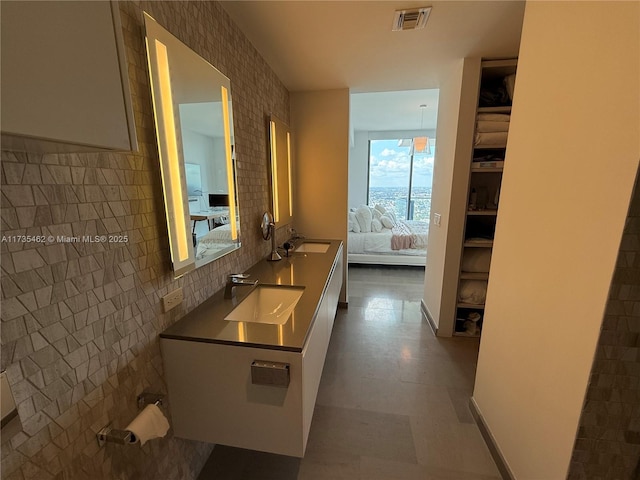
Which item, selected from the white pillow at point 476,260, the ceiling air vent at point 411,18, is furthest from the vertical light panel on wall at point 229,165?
the white pillow at point 476,260

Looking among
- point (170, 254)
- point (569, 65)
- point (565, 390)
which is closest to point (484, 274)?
point (565, 390)

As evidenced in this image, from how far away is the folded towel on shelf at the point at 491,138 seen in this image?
240 centimetres

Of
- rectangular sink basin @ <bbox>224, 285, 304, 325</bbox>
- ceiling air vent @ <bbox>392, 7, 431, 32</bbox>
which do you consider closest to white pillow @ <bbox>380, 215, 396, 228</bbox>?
ceiling air vent @ <bbox>392, 7, 431, 32</bbox>

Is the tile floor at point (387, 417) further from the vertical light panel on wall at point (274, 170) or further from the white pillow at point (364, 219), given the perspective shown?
the white pillow at point (364, 219)

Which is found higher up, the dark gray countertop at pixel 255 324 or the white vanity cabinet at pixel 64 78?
the white vanity cabinet at pixel 64 78

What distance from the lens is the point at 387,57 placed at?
2.22 metres

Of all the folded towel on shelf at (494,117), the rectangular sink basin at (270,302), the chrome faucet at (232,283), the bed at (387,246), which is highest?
the folded towel on shelf at (494,117)

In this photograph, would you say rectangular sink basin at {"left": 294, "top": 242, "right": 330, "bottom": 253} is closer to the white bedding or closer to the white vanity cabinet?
the white bedding

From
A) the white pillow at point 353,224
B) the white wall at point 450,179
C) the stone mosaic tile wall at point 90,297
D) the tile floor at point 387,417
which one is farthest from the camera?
→ the white pillow at point 353,224

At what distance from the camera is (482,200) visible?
2828mm

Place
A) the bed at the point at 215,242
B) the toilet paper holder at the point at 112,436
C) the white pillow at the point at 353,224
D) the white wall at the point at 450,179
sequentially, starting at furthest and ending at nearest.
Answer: the white pillow at the point at 353,224 < the white wall at the point at 450,179 < the bed at the point at 215,242 < the toilet paper holder at the point at 112,436

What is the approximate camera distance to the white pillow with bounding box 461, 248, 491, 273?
8.86ft

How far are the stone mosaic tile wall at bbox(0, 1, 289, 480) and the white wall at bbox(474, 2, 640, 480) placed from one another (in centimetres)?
165

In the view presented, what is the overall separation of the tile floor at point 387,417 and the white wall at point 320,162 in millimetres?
1231
